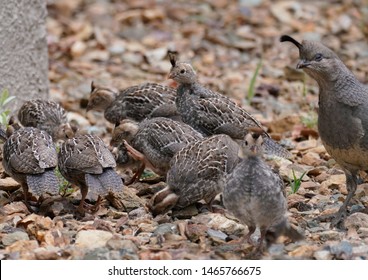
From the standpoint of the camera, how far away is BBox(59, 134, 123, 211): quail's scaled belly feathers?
22.5 ft

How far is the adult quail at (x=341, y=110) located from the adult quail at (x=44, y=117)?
2.41 m

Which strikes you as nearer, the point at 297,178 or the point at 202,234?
the point at 202,234

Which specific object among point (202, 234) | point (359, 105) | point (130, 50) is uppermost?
point (359, 105)

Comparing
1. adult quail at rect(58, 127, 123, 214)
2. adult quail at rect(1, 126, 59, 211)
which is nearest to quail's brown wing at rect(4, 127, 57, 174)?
adult quail at rect(1, 126, 59, 211)

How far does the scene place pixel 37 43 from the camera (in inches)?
377

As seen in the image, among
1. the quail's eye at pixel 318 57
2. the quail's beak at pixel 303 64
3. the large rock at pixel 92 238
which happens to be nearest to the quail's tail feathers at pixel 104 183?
the large rock at pixel 92 238

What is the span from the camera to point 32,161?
6953mm

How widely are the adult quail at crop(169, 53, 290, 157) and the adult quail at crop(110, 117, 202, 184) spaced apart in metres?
0.33

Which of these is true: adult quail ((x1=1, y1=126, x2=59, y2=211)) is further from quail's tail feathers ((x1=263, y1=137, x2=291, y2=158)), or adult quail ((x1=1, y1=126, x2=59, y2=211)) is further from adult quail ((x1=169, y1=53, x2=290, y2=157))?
quail's tail feathers ((x1=263, y1=137, x2=291, y2=158))

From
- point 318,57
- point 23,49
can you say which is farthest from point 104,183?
point 23,49

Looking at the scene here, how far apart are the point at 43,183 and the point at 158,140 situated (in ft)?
4.04

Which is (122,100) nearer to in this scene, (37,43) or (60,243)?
(37,43)
